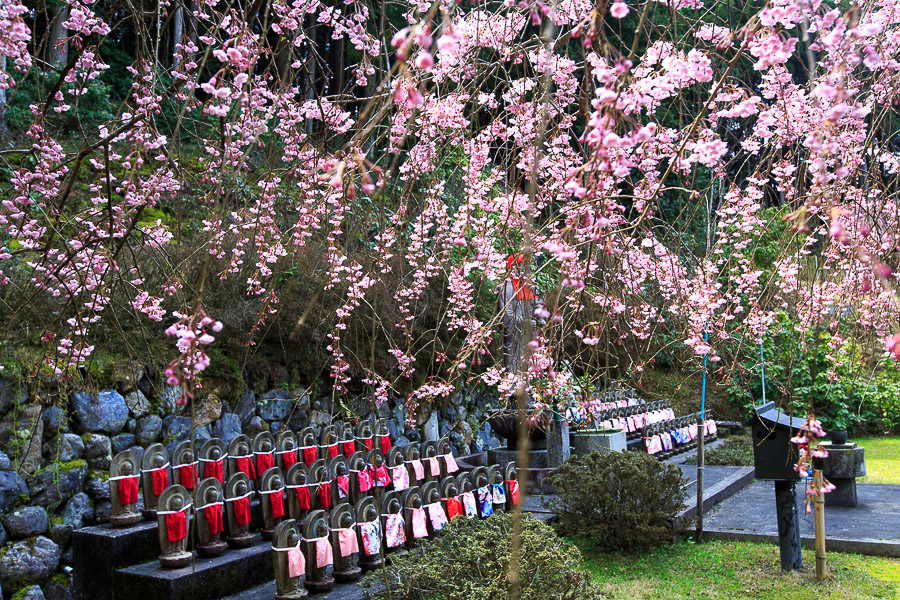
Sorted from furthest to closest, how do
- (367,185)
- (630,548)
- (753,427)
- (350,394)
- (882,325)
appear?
1. (350,394)
2. (630,548)
3. (753,427)
4. (882,325)
5. (367,185)

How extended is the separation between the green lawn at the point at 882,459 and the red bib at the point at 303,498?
5.61 meters

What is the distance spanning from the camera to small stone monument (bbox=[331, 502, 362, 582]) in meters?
3.45

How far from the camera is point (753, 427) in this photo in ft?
13.2

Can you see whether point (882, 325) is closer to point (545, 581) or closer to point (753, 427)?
point (753, 427)

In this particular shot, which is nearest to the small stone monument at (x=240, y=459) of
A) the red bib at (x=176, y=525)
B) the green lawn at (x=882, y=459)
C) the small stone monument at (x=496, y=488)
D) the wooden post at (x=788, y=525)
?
the red bib at (x=176, y=525)

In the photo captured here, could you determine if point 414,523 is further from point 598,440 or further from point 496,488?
point 598,440

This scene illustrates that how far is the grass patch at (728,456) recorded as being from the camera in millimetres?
7457

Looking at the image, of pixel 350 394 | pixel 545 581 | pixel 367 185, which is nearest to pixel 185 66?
pixel 367 185

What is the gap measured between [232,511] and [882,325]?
3562mm

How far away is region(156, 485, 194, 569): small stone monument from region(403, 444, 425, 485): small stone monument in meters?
1.55

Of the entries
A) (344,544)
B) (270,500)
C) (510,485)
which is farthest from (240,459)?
(510,485)

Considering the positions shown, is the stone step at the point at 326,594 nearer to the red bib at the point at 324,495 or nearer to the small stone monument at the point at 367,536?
the small stone monument at the point at 367,536

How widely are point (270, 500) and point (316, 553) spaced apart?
76 cm

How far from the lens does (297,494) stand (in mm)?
3994
